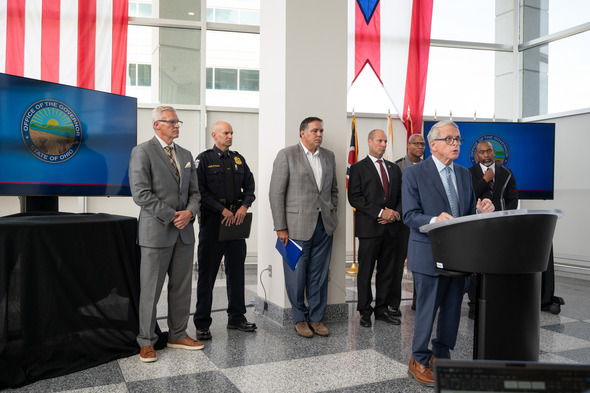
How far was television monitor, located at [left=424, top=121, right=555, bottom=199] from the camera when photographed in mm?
5914

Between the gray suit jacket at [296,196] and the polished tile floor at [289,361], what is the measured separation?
848mm

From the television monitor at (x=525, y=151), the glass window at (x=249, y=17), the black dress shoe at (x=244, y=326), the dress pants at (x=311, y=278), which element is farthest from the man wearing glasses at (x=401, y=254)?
the glass window at (x=249, y=17)

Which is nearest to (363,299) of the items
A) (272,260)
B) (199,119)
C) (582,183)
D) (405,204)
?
(272,260)

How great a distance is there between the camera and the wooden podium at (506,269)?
1899 millimetres

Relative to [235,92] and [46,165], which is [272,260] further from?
[235,92]

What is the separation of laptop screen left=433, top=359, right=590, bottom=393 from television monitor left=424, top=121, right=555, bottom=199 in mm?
5367

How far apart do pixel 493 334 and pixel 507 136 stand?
4621 mm

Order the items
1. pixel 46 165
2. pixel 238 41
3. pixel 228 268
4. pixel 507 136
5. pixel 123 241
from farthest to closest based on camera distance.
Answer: pixel 238 41
pixel 507 136
pixel 228 268
pixel 46 165
pixel 123 241

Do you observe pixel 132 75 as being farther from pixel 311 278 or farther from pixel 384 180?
pixel 311 278

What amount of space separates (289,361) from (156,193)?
143 cm

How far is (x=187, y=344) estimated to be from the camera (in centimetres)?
343

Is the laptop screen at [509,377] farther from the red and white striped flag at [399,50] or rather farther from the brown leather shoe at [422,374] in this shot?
the red and white striped flag at [399,50]

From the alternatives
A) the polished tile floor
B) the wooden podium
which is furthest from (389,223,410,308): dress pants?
the wooden podium

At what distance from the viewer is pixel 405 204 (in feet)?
9.28
